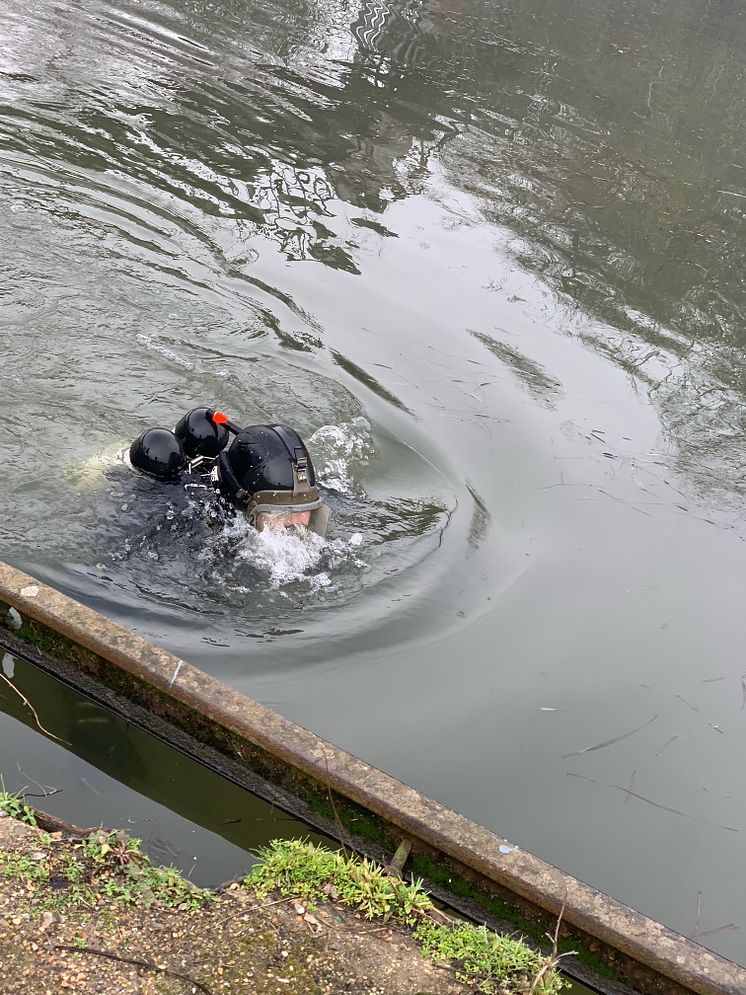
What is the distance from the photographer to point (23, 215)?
9.34 metres

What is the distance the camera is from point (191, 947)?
11.1 feet

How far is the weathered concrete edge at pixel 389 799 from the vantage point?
357 centimetres

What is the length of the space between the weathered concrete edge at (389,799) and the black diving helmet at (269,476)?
1281 millimetres

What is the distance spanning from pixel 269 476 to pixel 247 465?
0.17 metres

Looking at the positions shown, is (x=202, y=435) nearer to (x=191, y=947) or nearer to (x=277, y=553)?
(x=277, y=553)

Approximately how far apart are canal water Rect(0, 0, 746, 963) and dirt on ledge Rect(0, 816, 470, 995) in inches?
33.7

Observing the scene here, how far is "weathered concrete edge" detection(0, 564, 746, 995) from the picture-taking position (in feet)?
11.7

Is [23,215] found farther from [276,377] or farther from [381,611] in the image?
[381,611]

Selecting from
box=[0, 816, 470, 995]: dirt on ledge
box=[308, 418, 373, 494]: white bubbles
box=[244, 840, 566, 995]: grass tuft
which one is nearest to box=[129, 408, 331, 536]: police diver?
box=[308, 418, 373, 494]: white bubbles

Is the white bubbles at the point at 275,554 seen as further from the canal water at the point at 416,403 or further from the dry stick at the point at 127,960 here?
the dry stick at the point at 127,960

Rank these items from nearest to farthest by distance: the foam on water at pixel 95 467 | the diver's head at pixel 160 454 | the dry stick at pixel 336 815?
the dry stick at pixel 336 815 → the diver's head at pixel 160 454 → the foam on water at pixel 95 467

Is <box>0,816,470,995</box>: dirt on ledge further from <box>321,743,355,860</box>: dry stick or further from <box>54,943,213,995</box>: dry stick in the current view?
<box>321,743,355,860</box>: dry stick

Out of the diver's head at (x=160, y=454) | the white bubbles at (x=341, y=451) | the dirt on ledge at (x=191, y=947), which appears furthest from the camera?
the white bubbles at (x=341, y=451)

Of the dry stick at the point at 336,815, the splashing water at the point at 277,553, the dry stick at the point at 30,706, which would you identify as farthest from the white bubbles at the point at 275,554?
the dry stick at the point at 336,815
